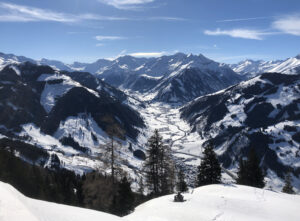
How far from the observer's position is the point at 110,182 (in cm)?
3306

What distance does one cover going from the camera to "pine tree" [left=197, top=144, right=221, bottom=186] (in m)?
48.7

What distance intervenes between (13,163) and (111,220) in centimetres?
5269

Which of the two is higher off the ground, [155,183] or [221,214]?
[221,214]

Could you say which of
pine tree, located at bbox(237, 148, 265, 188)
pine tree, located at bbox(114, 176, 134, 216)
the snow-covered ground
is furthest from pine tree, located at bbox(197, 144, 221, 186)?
the snow-covered ground

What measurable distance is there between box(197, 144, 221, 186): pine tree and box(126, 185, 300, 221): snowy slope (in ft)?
76.8

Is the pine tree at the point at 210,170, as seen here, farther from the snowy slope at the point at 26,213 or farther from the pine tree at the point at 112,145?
the snowy slope at the point at 26,213

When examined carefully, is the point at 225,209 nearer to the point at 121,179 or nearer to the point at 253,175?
the point at 121,179

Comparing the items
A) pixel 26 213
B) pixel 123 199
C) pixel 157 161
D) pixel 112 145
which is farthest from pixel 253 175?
pixel 26 213

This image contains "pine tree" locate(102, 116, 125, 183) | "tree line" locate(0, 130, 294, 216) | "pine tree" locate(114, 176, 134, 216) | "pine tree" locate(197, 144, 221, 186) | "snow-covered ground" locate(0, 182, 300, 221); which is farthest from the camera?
"pine tree" locate(197, 144, 221, 186)

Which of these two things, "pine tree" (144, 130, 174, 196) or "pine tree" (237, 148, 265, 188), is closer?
"pine tree" (144, 130, 174, 196)

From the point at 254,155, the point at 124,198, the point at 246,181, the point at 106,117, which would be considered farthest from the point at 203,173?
the point at 106,117

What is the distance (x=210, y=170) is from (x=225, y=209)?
29.9 metres

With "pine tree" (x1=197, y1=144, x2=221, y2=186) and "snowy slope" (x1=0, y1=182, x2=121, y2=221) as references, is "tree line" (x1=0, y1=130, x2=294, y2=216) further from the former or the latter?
"snowy slope" (x1=0, y1=182, x2=121, y2=221)

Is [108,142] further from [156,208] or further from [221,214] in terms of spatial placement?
[221,214]
